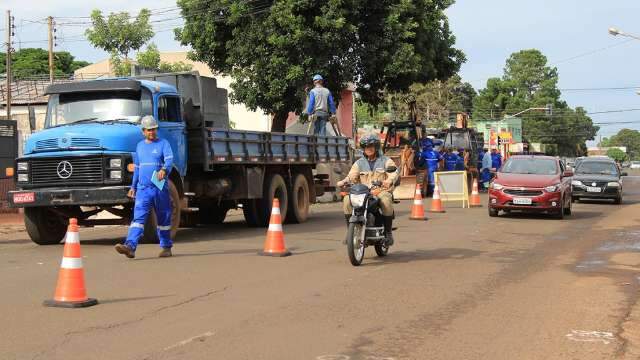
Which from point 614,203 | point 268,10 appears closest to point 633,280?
point 614,203

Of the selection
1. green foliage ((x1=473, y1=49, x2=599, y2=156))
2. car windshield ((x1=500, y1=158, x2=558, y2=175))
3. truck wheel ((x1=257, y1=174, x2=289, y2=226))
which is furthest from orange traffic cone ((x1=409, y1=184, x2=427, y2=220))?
green foliage ((x1=473, y1=49, x2=599, y2=156))

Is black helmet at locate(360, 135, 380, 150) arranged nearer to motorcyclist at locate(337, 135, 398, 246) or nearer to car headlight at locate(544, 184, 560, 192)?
motorcyclist at locate(337, 135, 398, 246)

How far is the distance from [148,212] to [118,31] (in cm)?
2828

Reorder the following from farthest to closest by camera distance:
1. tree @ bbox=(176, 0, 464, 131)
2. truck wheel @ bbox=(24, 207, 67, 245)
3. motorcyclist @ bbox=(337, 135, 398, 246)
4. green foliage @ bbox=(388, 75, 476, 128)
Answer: green foliage @ bbox=(388, 75, 476, 128), tree @ bbox=(176, 0, 464, 131), truck wheel @ bbox=(24, 207, 67, 245), motorcyclist @ bbox=(337, 135, 398, 246)

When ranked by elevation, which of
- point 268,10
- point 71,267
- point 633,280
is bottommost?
point 633,280

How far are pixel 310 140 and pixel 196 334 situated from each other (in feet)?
39.5

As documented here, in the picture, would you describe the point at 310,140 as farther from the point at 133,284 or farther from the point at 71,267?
the point at 71,267

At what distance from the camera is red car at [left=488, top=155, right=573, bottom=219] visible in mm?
18109

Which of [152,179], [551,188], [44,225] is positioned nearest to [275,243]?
[152,179]

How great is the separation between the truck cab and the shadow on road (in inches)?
158

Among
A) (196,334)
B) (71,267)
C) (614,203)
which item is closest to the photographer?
(196,334)

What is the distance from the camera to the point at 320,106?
18.9 metres

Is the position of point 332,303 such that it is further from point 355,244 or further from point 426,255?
point 426,255

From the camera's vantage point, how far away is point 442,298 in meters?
7.96
